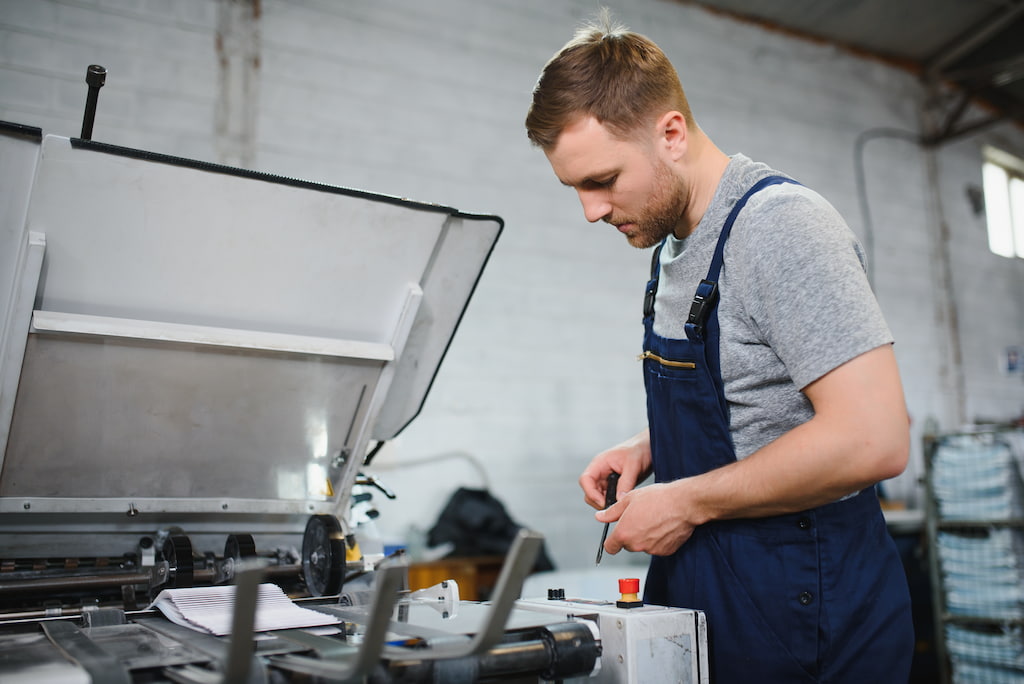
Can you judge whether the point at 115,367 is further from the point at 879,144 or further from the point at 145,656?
the point at 879,144

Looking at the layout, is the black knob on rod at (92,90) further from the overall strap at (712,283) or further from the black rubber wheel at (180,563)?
the overall strap at (712,283)

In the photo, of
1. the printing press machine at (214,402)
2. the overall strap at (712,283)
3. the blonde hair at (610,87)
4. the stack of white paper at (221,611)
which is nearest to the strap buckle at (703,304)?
the overall strap at (712,283)

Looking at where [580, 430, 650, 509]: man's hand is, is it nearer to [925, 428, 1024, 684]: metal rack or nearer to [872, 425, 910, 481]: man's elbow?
[872, 425, 910, 481]: man's elbow

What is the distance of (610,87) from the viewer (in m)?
1.07

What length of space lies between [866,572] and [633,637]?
33 cm

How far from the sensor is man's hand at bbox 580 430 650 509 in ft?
4.16

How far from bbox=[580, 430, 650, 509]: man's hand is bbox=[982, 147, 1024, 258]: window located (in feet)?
17.2

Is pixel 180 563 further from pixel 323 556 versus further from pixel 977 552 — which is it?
pixel 977 552

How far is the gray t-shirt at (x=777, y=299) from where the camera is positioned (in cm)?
89

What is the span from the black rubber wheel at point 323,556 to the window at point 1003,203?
5.59 meters

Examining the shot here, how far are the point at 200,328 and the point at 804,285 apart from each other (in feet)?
2.70

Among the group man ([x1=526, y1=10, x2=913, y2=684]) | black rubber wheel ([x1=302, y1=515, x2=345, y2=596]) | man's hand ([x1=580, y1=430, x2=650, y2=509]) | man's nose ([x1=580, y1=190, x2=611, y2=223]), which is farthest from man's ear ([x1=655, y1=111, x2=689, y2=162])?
black rubber wheel ([x1=302, y1=515, x2=345, y2=596])

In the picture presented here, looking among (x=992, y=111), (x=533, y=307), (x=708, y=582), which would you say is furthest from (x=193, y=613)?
(x=992, y=111)

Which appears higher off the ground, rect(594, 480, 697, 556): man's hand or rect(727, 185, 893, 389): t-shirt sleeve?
rect(727, 185, 893, 389): t-shirt sleeve
